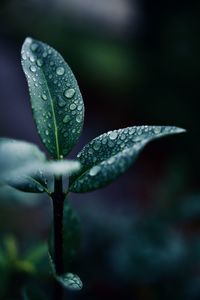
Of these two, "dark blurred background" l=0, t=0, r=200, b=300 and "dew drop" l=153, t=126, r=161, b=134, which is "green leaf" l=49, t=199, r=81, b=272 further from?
"dark blurred background" l=0, t=0, r=200, b=300

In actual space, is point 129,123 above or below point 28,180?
below

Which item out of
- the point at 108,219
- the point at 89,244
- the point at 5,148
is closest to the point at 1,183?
the point at 5,148

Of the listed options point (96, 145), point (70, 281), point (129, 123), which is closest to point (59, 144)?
point (96, 145)

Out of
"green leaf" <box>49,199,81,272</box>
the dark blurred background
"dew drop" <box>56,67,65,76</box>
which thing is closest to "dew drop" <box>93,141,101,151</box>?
"dew drop" <box>56,67,65,76</box>

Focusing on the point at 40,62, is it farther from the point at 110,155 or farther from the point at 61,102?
the point at 110,155

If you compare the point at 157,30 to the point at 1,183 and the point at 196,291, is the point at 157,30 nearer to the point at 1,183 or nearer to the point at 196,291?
the point at 196,291

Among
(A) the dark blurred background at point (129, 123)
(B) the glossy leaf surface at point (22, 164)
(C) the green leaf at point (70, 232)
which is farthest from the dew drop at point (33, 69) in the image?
(A) the dark blurred background at point (129, 123)

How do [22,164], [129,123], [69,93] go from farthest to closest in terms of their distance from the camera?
[129,123]
[69,93]
[22,164]
